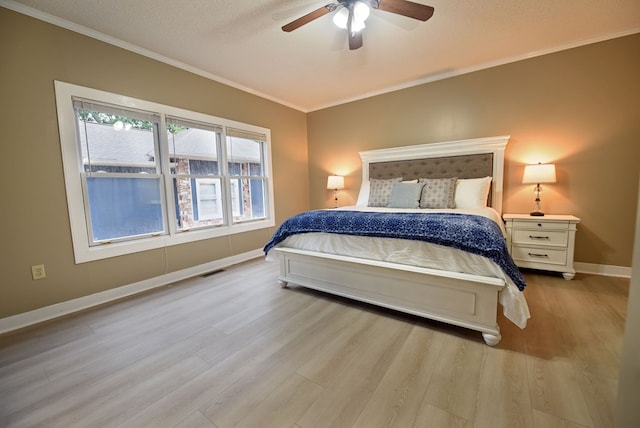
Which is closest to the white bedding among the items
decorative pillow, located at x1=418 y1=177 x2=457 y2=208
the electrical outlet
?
decorative pillow, located at x1=418 y1=177 x2=457 y2=208

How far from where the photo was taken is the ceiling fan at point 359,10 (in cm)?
177

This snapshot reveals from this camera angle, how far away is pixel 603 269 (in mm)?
2822

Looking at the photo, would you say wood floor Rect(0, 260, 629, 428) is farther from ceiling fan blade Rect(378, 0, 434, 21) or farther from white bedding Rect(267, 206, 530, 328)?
ceiling fan blade Rect(378, 0, 434, 21)

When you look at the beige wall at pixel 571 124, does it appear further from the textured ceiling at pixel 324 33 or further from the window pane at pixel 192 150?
the window pane at pixel 192 150

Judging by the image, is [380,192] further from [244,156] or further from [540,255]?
[244,156]

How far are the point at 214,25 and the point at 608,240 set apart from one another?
459 centimetres

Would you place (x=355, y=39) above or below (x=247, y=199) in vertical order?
above

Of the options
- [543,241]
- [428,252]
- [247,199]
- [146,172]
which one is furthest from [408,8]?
[247,199]

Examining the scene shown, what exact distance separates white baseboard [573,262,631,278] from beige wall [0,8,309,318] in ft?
15.7

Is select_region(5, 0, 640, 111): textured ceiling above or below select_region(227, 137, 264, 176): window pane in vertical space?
above

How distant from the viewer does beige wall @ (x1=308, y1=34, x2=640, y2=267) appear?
2674 mm

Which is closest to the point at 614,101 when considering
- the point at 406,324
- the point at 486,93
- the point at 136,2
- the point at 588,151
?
the point at 588,151

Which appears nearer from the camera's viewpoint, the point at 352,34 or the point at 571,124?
the point at 352,34

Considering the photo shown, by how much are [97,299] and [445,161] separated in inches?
170
